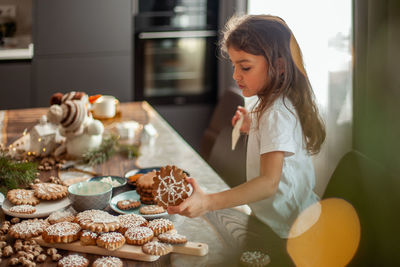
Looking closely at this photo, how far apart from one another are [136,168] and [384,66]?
0.88 metres

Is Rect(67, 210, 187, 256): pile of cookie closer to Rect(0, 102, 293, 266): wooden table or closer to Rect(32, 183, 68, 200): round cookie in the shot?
Rect(0, 102, 293, 266): wooden table

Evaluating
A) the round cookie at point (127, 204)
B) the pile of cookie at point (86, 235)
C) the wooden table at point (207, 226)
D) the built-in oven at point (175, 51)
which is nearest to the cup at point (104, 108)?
the wooden table at point (207, 226)

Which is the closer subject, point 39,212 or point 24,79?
point 39,212

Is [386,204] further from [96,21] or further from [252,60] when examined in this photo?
[96,21]

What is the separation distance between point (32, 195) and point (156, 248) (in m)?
0.46

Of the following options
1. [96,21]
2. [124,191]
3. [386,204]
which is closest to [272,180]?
[386,204]

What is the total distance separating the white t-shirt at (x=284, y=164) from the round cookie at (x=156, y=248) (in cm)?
30

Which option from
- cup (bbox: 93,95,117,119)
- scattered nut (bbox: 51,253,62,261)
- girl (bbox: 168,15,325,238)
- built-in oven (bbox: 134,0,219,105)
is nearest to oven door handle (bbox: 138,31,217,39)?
built-in oven (bbox: 134,0,219,105)

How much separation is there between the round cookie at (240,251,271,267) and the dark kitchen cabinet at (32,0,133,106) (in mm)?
2690

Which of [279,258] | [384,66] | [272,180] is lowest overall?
[279,258]

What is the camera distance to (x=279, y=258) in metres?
1.11

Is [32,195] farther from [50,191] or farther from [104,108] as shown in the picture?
[104,108]

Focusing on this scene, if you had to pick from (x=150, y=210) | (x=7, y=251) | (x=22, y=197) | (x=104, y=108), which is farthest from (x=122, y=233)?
(x=104, y=108)

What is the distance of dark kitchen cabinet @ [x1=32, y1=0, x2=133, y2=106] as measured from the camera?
3.42m
